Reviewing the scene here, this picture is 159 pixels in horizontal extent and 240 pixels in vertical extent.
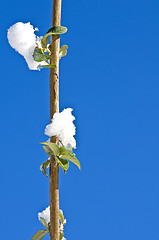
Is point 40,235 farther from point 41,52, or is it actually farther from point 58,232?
point 41,52

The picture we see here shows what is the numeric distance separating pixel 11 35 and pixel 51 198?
0.31m

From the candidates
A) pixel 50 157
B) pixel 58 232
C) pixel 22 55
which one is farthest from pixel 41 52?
pixel 58 232

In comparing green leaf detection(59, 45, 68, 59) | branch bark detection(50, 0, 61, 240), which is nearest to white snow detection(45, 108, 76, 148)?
branch bark detection(50, 0, 61, 240)

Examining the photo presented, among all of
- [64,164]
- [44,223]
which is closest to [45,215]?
[44,223]

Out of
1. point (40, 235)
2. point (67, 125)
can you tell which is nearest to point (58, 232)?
point (40, 235)

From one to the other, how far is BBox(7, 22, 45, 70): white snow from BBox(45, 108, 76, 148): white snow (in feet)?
0.36

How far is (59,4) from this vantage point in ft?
2.06

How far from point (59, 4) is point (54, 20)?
3 centimetres

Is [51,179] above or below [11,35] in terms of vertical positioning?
below

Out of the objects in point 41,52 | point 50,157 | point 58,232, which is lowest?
point 58,232

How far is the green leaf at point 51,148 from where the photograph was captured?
58cm

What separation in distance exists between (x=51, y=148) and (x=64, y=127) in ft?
0.16

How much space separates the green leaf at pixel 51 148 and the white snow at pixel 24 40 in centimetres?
16

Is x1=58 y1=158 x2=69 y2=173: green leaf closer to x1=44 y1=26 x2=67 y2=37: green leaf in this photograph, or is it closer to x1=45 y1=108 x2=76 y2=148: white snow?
x1=45 y1=108 x2=76 y2=148: white snow
